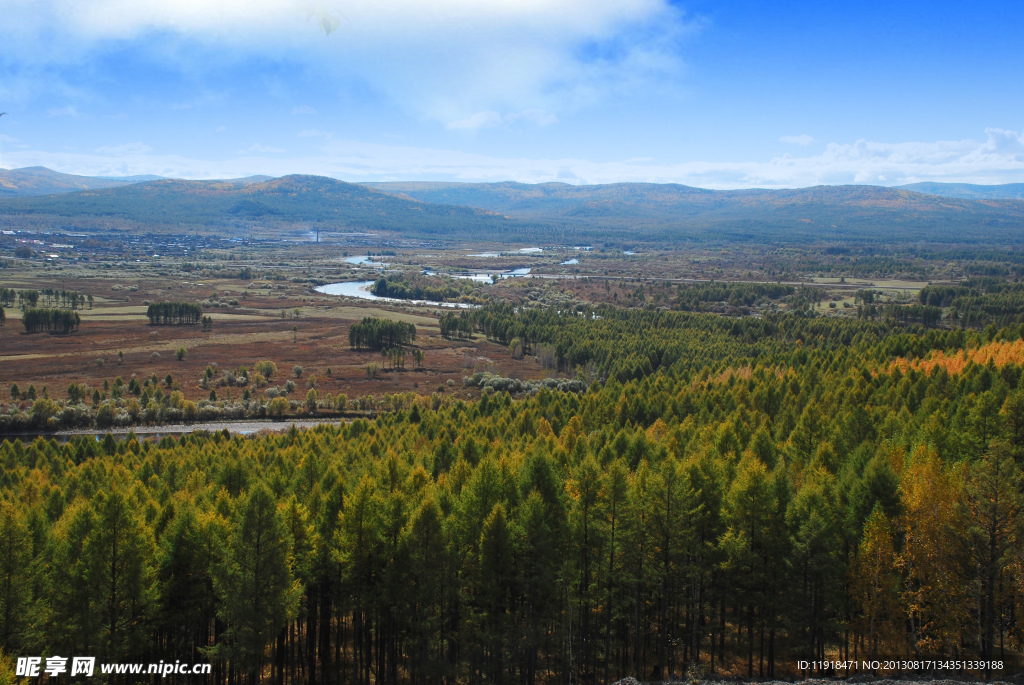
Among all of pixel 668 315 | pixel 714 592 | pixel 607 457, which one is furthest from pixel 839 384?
pixel 668 315

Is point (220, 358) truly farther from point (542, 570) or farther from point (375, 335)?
point (542, 570)


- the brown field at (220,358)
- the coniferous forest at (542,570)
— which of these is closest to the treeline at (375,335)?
the brown field at (220,358)

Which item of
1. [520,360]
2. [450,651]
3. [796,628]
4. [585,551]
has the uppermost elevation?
[585,551]

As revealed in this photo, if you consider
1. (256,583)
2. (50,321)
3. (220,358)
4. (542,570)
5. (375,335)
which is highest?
(256,583)

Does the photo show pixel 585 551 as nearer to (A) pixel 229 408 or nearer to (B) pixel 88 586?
(B) pixel 88 586

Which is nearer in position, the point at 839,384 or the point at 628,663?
the point at 628,663

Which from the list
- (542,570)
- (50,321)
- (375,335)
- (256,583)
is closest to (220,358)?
(375,335)

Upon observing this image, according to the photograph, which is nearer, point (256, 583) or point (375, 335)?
point (256, 583)

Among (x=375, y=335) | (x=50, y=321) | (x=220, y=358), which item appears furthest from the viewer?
(x=50, y=321)

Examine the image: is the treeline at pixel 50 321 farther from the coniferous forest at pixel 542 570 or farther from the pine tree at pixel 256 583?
the pine tree at pixel 256 583
